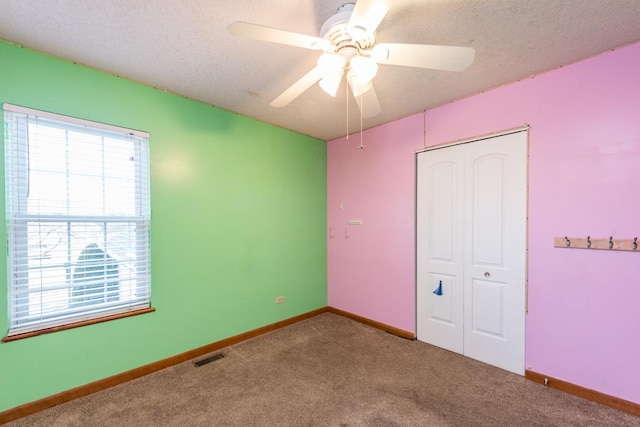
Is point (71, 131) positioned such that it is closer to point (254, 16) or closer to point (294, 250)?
point (254, 16)

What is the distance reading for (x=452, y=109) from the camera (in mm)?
2686

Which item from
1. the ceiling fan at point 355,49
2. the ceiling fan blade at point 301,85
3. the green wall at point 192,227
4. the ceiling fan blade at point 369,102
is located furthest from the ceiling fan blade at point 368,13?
the green wall at point 192,227

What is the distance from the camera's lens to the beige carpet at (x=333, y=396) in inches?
70.4

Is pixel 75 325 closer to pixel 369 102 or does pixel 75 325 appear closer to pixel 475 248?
pixel 369 102

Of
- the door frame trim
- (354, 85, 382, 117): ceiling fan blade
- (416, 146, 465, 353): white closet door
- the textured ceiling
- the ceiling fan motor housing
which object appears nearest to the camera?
the ceiling fan motor housing

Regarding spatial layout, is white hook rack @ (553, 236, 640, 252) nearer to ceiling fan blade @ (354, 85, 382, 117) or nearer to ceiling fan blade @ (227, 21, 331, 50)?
ceiling fan blade @ (354, 85, 382, 117)

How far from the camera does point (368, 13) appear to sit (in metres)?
1.14

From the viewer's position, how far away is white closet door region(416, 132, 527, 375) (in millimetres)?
2324

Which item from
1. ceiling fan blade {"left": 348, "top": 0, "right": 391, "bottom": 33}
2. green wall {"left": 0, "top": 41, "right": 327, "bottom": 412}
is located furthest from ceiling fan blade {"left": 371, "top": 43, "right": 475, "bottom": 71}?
green wall {"left": 0, "top": 41, "right": 327, "bottom": 412}

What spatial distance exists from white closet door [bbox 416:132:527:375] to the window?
109 inches

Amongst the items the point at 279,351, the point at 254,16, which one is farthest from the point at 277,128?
the point at 279,351

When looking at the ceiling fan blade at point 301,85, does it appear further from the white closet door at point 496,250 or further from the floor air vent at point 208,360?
the floor air vent at point 208,360

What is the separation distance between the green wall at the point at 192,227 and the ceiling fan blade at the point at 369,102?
155 centimetres

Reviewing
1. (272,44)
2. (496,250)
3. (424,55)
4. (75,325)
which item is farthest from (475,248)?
(75,325)
